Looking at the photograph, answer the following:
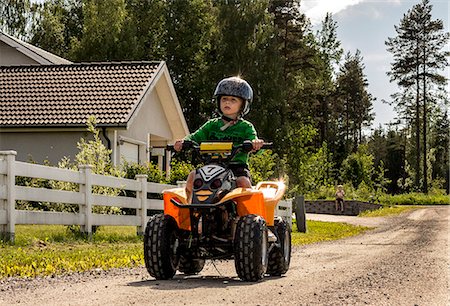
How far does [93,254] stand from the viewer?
11141 mm

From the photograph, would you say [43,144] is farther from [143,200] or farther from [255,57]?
[255,57]

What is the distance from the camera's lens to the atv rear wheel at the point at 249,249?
727 cm

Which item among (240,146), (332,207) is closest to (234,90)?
(240,146)

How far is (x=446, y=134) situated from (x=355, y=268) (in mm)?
100355

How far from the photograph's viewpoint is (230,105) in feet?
27.3

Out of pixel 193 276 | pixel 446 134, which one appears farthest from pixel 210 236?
pixel 446 134

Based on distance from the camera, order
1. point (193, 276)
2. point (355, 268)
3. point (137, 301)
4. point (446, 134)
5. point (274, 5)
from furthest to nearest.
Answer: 1. point (446, 134)
2. point (274, 5)
3. point (355, 268)
4. point (193, 276)
5. point (137, 301)

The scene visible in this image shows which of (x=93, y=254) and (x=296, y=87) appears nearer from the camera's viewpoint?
(x=93, y=254)

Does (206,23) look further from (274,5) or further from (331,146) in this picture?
(331,146)

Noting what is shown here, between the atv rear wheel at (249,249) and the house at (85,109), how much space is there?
16.8 m

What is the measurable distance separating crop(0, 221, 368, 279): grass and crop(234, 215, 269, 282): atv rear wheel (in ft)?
7.85

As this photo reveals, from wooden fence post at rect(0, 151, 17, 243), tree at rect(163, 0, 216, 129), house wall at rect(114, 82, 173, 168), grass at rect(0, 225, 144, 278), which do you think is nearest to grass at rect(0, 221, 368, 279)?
grass at rect(0, 225, 144, 278)

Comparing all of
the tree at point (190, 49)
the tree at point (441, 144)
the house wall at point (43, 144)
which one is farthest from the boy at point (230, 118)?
the tree at point (441, 144)

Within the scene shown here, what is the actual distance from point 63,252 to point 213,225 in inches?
172
